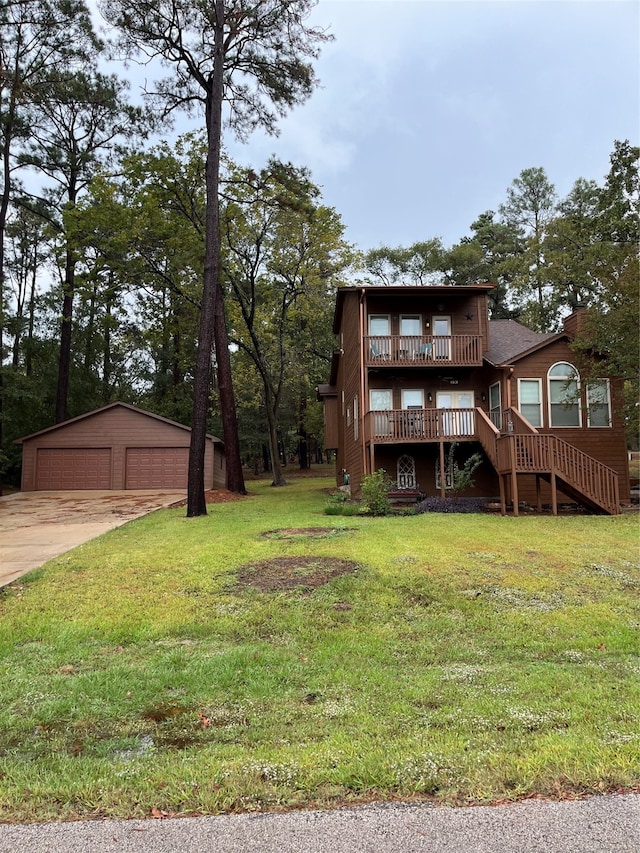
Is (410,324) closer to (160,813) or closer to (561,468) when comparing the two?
(561,468)

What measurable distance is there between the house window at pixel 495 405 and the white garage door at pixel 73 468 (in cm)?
1599

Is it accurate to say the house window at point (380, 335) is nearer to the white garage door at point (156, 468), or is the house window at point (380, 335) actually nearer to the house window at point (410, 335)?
the house window at point (410, 335)

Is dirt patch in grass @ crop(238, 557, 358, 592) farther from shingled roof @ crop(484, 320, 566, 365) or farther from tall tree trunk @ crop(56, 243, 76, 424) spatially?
tall tree trunk @ crop(56, 243, 76, 424)

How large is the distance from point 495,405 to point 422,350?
2.86 meters

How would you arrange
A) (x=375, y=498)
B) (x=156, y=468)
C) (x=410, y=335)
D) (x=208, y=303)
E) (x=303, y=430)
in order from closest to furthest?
(x=375, y=498) → (x=208, y=303) → (x=410, y=335) → (x=156, y=468) → (x=303, y=430)

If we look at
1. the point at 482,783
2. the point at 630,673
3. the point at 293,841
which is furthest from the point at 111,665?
the point at 630,673

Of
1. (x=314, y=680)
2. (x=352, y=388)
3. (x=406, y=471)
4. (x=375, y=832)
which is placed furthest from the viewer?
(x=352, y=388)

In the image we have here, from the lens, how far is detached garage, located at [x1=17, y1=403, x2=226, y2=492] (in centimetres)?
2309

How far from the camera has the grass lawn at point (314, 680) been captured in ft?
8.06

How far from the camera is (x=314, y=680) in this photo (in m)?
3.71

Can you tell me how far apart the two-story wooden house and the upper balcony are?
30 mm

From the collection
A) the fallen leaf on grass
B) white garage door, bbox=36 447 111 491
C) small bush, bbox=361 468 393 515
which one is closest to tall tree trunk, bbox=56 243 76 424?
white garage door, bbox=36 447 111 491

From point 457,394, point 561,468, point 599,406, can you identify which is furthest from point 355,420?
point 599,406

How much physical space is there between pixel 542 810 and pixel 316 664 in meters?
2.03
